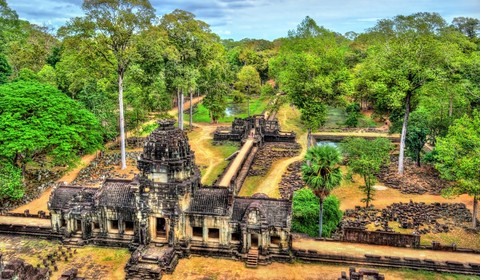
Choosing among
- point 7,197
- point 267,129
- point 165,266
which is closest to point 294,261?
point 165,266

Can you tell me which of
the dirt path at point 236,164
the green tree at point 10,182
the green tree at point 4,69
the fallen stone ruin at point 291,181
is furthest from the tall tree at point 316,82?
the green tree at point 4,69

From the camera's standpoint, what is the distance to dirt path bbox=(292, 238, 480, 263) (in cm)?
2577

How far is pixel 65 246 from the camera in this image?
27469mm

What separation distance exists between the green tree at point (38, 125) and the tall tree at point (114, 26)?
654 centimetres

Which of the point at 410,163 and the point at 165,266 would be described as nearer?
the point at 165,266

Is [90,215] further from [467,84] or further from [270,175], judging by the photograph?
[467,84]

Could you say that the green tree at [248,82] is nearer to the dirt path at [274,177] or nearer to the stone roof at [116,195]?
the dirt path at [274,177]

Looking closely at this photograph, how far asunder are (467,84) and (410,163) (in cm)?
1102

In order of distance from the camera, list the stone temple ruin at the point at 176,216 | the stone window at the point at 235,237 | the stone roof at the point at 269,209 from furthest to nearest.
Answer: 1. the stone window at the point at 235,237
2. the stone roof at the point at 269,209
3. the stone temple ruin at the point at 176,216

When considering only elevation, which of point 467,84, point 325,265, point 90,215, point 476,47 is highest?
point 476,47

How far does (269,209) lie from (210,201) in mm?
4093

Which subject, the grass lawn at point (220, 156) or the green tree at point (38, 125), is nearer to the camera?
the green tree at point (38, 125)

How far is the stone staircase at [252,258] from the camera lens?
2509cm

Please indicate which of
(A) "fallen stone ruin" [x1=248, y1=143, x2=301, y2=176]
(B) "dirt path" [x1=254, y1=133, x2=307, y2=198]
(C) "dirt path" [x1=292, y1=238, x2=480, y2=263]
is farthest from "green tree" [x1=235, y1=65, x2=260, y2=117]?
(C) "dirt path" [x1=292, y1=238, x2=480, y2=263]
